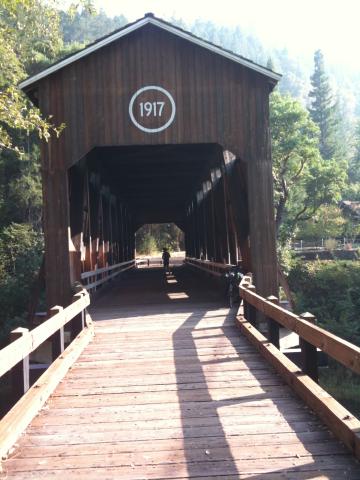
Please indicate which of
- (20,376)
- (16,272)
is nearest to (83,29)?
(16,272)

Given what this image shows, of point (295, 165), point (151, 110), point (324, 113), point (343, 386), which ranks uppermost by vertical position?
point (324, 113)

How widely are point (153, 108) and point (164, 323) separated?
3.98m

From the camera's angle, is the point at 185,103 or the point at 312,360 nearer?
the point at 312,360

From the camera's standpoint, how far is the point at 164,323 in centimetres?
902

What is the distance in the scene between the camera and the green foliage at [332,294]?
71.3ft

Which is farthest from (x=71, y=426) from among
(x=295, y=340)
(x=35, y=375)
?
(x=295, y=340)

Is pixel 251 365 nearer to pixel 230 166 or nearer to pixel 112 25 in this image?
pixel 230 166

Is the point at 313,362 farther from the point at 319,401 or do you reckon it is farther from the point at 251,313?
the point at 251,313

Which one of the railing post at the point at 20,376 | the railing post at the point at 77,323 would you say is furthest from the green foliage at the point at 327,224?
the railing post at the point at 20,376

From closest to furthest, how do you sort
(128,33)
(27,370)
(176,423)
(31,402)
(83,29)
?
1. (176,423)
2. (31,402)
3. (27,370)
4. (128,33)
5. (83,29)

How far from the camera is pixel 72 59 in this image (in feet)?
33.1

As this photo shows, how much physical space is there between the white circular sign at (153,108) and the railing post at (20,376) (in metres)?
6.58

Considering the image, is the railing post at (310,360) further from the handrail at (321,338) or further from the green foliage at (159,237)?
the green foliage at (159,237)

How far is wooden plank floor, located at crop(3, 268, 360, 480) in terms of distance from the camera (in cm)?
334
